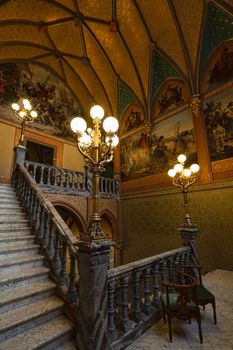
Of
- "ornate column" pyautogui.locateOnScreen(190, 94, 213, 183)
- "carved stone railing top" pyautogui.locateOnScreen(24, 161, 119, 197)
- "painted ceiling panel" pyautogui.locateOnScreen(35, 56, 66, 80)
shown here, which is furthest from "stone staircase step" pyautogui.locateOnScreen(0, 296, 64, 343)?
"painted ceiling panel" pyautogui.locateOnScreen(35, 56, 66, 80)

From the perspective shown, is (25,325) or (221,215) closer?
(25,325)

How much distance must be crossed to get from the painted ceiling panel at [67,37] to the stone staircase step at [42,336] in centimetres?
1101

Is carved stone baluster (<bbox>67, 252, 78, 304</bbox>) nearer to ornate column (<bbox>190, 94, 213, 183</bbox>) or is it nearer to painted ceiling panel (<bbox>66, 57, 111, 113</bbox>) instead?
ornate column (<bbox>190, 94, 213, 183</bbox>)

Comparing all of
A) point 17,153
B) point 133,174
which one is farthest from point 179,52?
point 17,153

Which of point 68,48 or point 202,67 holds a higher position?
point 68,48

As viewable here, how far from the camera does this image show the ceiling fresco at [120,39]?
22.9 feet

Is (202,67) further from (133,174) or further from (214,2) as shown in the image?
(133,174)

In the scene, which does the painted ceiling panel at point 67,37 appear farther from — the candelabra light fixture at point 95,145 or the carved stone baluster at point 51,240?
the carved stone baluster at point 51,240

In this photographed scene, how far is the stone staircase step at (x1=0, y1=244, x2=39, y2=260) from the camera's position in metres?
3.37

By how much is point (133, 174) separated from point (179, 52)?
18.6 ft

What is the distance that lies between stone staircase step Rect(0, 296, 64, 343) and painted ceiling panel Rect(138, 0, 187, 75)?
8.76 m

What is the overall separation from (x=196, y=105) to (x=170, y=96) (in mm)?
1655

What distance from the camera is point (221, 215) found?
6.09 metres

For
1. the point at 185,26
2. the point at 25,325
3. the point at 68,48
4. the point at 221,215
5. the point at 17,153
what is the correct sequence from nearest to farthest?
1. the point at 25,325
2. the point at 221,215
3. the point at 17,153
4. the point at 185,26
5. the point at 68,48
